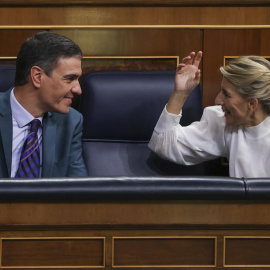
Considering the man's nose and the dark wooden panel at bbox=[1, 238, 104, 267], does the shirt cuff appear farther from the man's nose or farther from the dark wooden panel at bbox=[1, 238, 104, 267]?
the dark wooden panel at bbox=[1, 238, 104, 267]

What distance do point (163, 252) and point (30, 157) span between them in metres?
0.38

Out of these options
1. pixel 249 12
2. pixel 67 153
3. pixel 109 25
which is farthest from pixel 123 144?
pixel 249 12

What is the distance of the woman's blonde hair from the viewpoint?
0.94 meters

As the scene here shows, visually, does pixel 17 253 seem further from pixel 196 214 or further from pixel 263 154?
pixel 263 154

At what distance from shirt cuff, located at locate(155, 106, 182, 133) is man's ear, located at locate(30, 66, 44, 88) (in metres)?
0.21

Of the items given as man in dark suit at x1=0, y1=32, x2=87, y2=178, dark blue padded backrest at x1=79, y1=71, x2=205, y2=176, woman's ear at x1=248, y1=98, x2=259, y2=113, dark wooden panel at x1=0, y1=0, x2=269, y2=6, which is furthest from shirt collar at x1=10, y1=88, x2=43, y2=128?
woman's ear at x1=248, y1=98, x2=259, y2=113

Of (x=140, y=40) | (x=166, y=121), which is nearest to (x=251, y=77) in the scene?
(x=166, y=121)

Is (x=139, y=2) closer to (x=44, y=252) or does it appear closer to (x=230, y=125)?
(x=230, y=125)

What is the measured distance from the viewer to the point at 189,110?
1.07 m

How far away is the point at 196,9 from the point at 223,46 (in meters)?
0.09

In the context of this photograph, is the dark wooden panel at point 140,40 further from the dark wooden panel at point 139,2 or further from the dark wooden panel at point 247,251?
the dark wooden panel at point 247,251

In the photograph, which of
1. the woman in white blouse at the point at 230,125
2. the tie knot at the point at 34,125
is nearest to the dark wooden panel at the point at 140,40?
the woman in white blouse at the point at 230,125

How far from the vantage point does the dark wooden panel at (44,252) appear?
65 cm

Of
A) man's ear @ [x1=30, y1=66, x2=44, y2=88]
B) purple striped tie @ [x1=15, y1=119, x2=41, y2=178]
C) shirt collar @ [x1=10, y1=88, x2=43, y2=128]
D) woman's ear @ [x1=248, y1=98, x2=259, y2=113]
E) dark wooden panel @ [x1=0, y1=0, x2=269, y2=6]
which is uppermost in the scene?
dark wooden panel @ [x1=0, y1=0, x2=269, y2=6]
